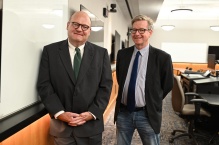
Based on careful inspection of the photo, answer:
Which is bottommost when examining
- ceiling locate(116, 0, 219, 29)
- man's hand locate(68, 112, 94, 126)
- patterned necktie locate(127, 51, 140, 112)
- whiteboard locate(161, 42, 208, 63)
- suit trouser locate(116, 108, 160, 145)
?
suit trouser locate(116, 108, 160, 145)

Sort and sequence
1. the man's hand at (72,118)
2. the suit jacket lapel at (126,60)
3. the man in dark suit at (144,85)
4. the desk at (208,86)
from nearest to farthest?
the man's hand at (72,118), the man in dark suit at (144,85), the suit jacket lapel at (126,60), the desk at (208,86)

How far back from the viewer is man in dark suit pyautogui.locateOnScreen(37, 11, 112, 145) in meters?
1.50

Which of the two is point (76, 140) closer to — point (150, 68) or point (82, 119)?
point (82, 119)

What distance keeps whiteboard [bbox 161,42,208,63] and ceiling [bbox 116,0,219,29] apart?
0.90 meters

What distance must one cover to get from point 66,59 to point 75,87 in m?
0.19

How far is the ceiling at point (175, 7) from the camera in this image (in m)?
6.44

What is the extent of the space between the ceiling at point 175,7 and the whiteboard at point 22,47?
4726 mm

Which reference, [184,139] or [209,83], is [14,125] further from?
[209,83]

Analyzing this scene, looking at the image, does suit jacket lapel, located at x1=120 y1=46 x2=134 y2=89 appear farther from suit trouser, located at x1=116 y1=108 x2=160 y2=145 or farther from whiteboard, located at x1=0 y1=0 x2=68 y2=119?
whiteboard, located at x1=0 y1=0 x2=68 y2=119

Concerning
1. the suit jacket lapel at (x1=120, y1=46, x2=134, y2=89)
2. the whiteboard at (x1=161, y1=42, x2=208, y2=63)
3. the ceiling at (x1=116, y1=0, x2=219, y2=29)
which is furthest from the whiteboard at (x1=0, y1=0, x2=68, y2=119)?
the whiteboard at (x1=161, y1=42, x2=208, y2=63)

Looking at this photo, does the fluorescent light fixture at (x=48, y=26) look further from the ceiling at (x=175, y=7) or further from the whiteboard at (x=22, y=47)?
the ceiling at (x=175, y=7)

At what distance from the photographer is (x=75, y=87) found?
58.9 inches

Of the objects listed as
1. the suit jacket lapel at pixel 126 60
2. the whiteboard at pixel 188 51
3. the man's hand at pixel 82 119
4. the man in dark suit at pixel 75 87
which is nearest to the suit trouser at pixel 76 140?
the man in dark suit at pixel 75 87

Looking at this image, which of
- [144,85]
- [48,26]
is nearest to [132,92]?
[144,85]
